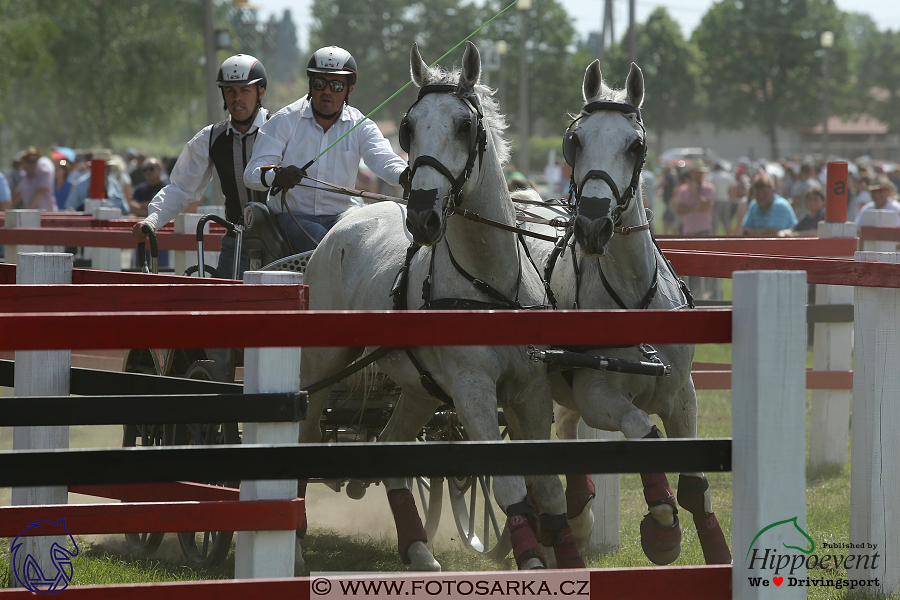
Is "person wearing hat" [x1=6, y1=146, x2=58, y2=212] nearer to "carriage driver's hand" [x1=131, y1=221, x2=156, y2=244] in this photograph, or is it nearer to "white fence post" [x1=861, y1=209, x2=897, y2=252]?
"carriage driver's hand" [x1=131, y1=221, x2=156, y2=244]

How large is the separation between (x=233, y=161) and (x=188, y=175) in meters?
0.38

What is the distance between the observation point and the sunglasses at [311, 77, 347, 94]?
19.6 ft

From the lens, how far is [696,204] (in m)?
16.7

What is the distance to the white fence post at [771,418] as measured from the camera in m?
2.46

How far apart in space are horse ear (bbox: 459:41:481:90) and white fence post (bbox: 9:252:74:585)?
184cm

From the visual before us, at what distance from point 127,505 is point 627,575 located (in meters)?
1.58

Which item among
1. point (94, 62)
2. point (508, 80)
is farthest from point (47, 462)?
point (508, 80)

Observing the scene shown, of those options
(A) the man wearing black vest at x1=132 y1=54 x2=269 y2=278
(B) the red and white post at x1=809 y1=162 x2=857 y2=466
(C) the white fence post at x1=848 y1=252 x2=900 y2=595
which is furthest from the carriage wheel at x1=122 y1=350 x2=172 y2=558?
(B) the red and white post at x1=809 y1=162 x2=857 y2=466

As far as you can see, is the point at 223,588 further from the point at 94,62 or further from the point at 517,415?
the point at 94,62

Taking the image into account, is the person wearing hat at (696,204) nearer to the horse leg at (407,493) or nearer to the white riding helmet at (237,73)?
the white riding helmet at (237,73)

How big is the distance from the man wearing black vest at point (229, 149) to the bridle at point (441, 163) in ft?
8.07

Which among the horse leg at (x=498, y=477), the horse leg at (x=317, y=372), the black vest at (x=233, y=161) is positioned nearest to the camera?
the horse leg at (x=498, y=477)

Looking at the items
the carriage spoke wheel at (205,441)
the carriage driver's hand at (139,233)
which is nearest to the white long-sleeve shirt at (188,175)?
the carriage driver's hand at (139,233)

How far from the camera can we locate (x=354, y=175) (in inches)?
250
